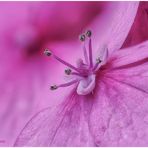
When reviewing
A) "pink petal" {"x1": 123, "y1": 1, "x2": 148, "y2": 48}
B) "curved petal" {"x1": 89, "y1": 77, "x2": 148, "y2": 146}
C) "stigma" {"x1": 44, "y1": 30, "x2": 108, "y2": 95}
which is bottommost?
"curved petal" {"x1": 89, "y1": 77, "x2": 148, "y2": 146}

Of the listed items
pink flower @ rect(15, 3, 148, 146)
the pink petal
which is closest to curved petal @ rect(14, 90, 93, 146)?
pink flower @ rect(15, 3, 148, 146)

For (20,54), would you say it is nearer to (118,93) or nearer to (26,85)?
(26,85)

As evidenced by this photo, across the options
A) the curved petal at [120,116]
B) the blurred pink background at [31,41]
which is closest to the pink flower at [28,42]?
the blurred pink background at [31,41]

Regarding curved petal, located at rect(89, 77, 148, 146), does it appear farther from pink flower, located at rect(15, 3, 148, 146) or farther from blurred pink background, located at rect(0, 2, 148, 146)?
blurred pink background, located at rect(0, 2, 148, 146)

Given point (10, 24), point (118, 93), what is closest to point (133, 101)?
point (118, 93)

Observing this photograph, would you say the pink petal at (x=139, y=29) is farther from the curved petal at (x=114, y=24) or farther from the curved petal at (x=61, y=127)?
the curved petal at (x=61, y=127)

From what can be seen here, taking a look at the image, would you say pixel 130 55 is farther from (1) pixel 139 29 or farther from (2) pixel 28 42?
(2) pixel 28 42

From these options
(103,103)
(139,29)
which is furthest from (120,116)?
(139,29)
